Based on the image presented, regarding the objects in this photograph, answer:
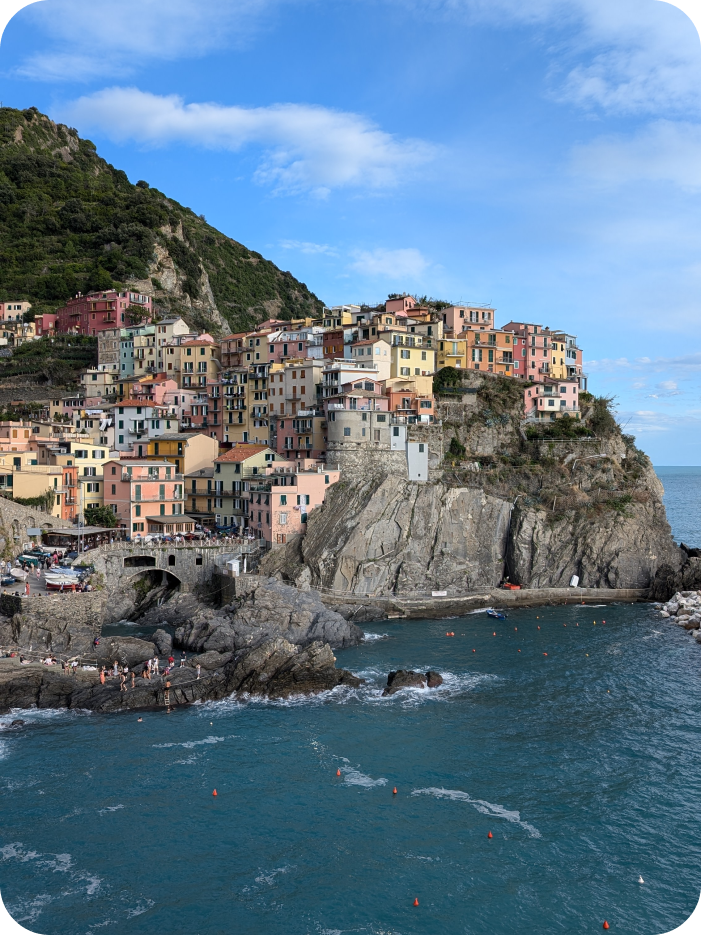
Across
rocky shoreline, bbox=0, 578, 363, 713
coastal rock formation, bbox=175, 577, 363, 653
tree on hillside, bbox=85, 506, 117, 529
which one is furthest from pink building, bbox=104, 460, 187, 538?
coastal rock formation, bbox=175, 577, 363, 653

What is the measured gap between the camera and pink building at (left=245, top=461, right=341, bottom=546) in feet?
204

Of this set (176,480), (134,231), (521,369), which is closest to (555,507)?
(521,369)

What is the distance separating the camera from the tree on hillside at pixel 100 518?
61.9 meters

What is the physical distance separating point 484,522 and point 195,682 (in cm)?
3225

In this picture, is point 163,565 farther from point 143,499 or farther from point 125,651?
point 125,651

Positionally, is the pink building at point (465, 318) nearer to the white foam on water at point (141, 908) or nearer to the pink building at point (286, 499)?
the pink building at point (286, 499)

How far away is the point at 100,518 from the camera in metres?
62.0

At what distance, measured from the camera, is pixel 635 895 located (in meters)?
23.6

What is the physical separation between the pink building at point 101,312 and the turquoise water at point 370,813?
238 feet

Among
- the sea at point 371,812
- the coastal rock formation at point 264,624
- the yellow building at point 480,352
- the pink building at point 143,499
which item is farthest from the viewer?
the yellow building at point 480,352

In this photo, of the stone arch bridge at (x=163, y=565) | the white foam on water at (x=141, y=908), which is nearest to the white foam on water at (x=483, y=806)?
the white foam on water at (x=141, y=908)

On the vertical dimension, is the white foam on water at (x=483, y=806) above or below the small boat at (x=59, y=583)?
below

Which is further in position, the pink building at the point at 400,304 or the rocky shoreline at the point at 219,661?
the pink building at the point at 400,304

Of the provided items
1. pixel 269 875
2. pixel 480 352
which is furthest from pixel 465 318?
pixel 269 875
